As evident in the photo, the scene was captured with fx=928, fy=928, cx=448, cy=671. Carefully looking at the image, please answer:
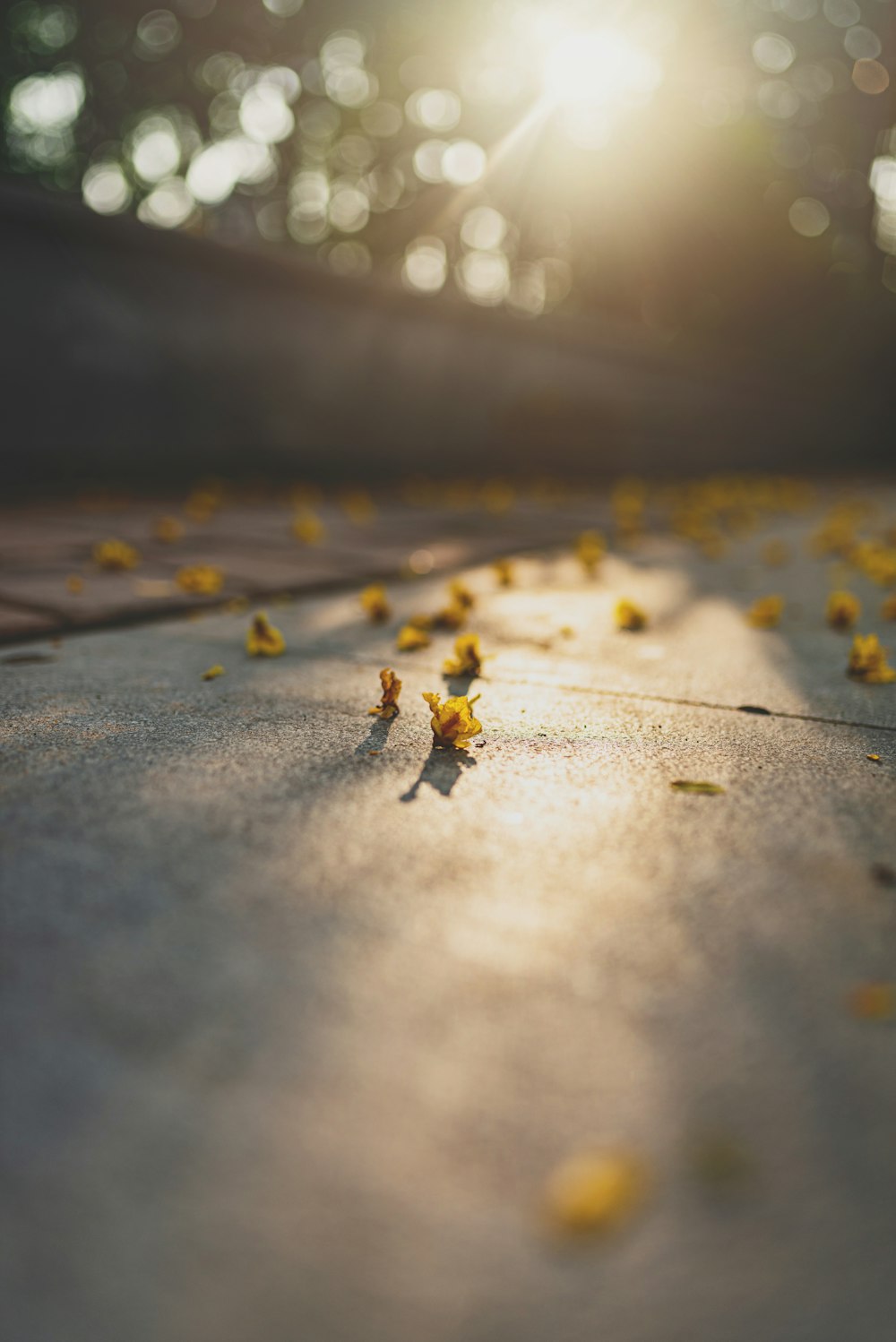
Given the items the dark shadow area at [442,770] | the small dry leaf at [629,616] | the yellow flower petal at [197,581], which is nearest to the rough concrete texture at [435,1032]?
the dark shadow area at [442,770]

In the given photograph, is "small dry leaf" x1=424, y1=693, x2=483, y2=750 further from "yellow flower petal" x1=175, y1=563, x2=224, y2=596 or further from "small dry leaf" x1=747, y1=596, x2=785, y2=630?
"yellow flower petal" x1=175, y1=563, x2=224, y2=596

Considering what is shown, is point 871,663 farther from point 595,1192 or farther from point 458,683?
point 595,1192

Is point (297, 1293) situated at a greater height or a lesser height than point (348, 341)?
lesser

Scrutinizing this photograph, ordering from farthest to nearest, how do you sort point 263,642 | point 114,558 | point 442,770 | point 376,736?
point 114,558
point 263,642
point 376,736
point 442,770

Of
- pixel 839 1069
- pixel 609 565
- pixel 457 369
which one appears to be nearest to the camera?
pixel 839 1069

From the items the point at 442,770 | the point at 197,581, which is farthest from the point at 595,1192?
the point at 197,581

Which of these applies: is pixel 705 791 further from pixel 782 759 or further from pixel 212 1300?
pixel 212 1300

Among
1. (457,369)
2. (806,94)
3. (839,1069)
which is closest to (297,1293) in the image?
(839,1069)
